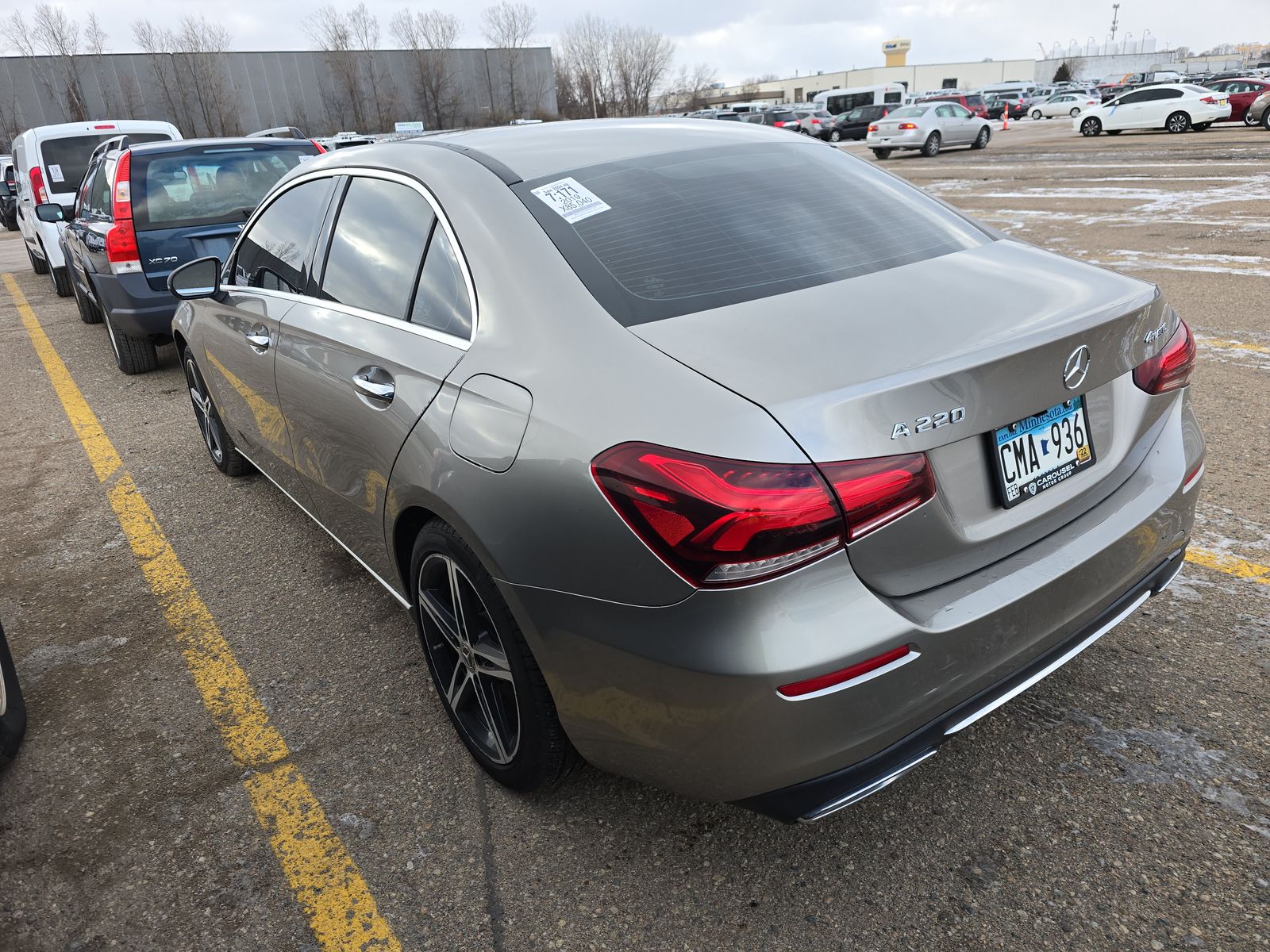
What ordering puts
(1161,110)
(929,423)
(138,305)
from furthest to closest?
(1161,110) → (138,305) → (929,423)

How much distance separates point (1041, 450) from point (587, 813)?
1451 mm

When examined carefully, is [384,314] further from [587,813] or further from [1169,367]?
[1169,367]

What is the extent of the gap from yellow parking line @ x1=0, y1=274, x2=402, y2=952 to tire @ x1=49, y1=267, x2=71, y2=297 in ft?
30.2

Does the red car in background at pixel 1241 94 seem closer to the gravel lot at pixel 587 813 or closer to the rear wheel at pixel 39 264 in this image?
the gravel lot at pixel 587 813

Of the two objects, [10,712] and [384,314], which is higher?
[384,314]

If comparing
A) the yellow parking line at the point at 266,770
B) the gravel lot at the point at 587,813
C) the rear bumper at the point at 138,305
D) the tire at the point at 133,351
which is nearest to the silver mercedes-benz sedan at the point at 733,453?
the gravel lot at the point at 587,813

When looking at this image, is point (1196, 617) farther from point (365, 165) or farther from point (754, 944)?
point (365, 165)

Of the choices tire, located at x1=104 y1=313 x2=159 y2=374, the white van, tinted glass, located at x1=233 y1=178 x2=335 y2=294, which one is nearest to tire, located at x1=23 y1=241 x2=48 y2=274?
the white van

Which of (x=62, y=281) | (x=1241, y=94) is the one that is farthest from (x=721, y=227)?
(x=1241, y=94)

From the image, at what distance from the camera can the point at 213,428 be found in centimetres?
495

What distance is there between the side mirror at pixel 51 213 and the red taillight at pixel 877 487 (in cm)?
1010

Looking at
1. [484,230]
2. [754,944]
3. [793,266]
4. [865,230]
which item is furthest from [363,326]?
[754,944]

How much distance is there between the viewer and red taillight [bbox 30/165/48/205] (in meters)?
12.1

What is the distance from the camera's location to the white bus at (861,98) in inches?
2084
